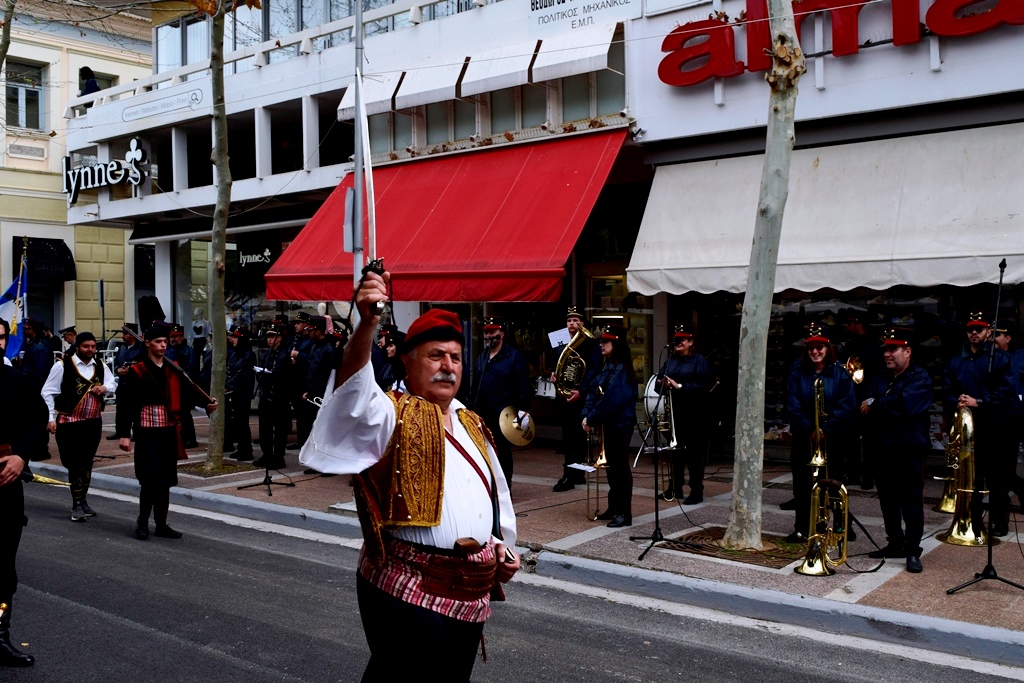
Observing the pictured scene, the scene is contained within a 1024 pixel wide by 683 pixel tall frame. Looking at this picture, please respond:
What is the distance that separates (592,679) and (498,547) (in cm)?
233

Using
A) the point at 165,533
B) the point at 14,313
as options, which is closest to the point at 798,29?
the point at 165,533

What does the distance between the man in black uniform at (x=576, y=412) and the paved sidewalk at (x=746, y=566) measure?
333 mm

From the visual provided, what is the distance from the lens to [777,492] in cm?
1157

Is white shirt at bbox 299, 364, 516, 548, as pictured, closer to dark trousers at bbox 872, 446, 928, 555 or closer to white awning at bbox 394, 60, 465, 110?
dark trousers at bbox 872, 446, 928, 555

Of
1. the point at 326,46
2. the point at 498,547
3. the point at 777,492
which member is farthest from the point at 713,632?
the point at 326,46

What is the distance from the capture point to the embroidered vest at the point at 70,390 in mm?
10258

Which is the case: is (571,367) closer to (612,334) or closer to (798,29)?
(612,334)

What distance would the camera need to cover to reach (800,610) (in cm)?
681

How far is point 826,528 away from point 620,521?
93.3 inches

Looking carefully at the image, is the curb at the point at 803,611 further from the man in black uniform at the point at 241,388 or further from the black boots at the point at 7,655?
the man in black uniform at the point at 241,388

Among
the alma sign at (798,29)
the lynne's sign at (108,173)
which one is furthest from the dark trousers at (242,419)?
the lynne's sign at (108,173)

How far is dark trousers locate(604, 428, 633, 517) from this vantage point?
31.4 ft

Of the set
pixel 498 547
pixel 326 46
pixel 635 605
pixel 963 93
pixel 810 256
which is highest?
pixel 326 46

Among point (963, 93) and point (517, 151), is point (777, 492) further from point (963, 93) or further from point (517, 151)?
point (517, 151)
